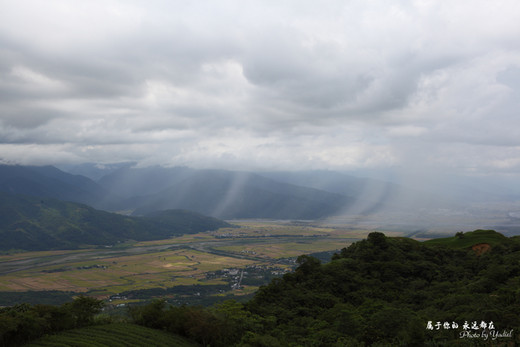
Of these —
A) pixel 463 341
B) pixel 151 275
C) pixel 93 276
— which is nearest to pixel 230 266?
pixel 151 275

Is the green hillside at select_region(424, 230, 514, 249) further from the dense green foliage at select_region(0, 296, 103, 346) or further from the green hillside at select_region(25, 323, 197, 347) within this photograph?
the dense green foliage at select_region(0, 296, 103, 346)

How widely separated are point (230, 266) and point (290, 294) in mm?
141524

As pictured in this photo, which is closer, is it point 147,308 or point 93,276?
point 147,308

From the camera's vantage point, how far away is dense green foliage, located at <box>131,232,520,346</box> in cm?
3106

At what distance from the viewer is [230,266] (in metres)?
186

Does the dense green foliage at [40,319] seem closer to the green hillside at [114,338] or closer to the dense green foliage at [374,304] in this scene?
the green hillside at [114,338]

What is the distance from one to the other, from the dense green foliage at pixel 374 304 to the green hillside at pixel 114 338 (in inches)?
81.4

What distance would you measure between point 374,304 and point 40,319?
36297 millimetres

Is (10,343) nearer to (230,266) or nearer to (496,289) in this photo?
(496,289)

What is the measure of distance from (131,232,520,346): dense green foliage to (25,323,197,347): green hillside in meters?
2.07

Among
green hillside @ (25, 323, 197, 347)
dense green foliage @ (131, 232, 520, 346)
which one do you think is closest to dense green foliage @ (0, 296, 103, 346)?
green hillside @ (25, 323, 197, 347)

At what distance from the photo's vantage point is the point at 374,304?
4200 cm

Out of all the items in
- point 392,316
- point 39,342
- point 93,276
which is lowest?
point 93,276

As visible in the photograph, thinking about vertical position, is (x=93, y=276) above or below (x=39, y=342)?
below
